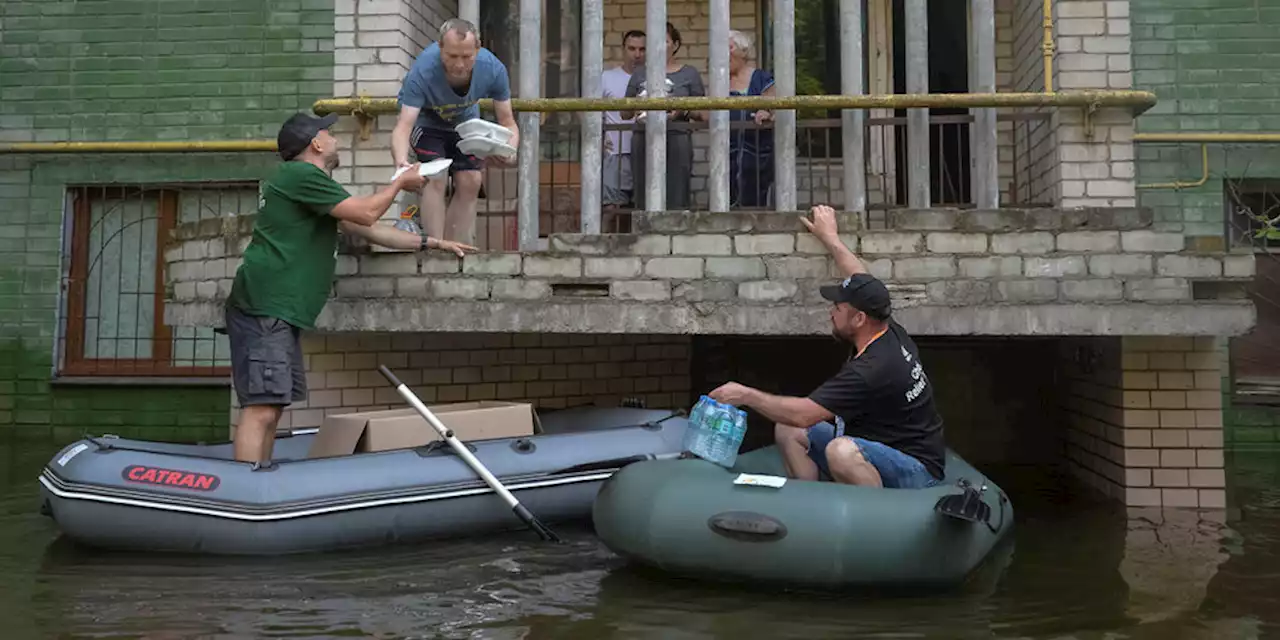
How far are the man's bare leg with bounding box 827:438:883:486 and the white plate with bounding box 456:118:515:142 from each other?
212cm

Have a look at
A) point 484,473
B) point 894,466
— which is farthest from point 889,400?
point 484,473

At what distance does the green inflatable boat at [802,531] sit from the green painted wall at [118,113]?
5.19 metres

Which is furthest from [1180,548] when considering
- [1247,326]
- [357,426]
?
[357,426]

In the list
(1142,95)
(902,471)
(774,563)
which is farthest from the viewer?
(1142,95)

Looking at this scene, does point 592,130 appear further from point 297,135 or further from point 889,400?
point 889,400

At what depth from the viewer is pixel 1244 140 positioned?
7.07m

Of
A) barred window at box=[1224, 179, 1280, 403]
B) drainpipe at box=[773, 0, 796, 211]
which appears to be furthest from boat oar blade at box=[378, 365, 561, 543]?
barred window at box=[1224, 179, 1280, 403]

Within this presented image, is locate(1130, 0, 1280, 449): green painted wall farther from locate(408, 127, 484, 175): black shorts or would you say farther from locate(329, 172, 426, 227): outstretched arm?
locate(329, 172, 426, 227): outstretched arm

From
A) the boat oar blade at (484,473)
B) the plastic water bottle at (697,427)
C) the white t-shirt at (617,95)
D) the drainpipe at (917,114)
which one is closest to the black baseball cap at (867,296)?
the plastic water bottle at (697,427)

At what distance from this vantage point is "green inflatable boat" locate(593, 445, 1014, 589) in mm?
3428

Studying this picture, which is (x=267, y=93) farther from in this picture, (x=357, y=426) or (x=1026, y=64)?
(x=1026, y=64)

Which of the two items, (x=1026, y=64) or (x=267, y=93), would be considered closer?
(x=1026, y=64)

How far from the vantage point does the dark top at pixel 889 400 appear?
149 inches

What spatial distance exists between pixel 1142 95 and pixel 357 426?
408cm
